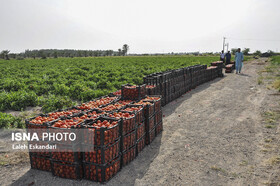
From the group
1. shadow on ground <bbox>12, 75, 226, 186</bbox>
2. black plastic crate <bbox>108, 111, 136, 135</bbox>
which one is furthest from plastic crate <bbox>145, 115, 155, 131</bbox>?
black plastic crate <bbox>108, 111, 136, 135</bbox>

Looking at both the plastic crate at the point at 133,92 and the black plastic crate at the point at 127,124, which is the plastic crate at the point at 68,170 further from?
the plastic crate at the point at 133,92

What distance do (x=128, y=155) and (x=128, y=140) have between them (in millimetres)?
411

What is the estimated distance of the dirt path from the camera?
5.08 meters

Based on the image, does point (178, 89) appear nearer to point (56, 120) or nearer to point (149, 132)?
point (149, 132)

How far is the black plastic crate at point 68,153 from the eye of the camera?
4.92 meters

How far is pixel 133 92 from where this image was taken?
336 inches

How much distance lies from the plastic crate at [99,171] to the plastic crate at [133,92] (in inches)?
144

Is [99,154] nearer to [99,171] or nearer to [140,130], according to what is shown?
[99,171]

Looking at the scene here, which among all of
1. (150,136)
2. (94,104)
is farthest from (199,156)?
(94,104)

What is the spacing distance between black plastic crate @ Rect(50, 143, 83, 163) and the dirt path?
1.59 ft

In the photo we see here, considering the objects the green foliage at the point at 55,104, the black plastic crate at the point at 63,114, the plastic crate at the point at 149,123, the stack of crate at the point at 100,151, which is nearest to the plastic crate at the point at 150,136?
the plastic crate at the point at 149,123

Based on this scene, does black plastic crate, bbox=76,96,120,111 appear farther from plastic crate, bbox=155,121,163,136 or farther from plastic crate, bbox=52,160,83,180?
plastic crate, bbox=52,160,83,180

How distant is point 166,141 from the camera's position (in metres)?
7.23

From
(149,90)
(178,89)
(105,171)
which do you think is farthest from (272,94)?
(105,171)
